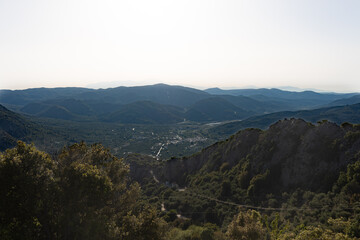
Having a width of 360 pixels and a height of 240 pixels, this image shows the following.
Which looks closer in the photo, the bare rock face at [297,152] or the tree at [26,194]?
the tree at [26,194]

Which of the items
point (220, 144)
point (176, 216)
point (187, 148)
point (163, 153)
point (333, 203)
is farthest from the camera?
point (187, 148)

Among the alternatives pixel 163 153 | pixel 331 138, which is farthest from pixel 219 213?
pixel 163 153

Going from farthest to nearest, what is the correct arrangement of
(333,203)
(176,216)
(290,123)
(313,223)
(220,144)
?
(220,144), (290,123), (176,216), (333,203), (313,223)

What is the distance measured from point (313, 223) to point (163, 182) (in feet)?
162

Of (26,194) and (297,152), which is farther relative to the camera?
(297,152)

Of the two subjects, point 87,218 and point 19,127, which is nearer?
point 87,218

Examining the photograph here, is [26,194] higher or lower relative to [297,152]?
higher

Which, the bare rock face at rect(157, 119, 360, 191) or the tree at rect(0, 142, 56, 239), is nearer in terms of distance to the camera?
the tree at rect(0, 142, 56, 239)

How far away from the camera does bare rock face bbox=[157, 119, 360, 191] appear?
3459 cm

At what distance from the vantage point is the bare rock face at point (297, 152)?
113 feet

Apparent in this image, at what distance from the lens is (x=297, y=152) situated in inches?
1615

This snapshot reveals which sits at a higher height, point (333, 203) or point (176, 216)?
point (333, 203)

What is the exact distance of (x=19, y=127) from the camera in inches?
7190

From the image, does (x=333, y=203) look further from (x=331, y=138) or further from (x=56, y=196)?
(x=56, y=196)
